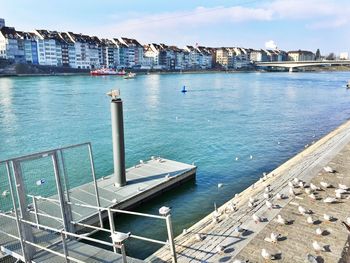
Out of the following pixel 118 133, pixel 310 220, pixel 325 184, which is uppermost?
pixel 118 133

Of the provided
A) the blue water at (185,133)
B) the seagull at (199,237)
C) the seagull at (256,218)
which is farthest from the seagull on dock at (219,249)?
the blue water at (185,133)

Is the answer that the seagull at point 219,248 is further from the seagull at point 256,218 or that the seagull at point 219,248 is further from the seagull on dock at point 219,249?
the seagull at point 256,218

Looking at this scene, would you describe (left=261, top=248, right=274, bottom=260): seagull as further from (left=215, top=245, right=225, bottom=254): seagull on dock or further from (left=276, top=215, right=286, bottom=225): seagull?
(left=276, top=215, right=286, bottom=225): seagull

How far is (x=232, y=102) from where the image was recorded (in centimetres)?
6556

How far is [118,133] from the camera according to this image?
1598cm

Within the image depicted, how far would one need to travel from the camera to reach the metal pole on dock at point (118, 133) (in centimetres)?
1556

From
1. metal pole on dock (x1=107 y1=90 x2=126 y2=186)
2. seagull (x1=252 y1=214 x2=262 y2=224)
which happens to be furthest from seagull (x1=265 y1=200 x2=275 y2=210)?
metal pole on dock (x1=107 y1=90 x2=126 y2=186)

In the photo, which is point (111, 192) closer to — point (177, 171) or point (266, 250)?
point (177, 171)

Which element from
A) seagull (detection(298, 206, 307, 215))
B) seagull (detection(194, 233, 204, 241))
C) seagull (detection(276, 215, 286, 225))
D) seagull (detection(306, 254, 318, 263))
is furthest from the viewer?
seagull (detection(298, 206, 307, 215))

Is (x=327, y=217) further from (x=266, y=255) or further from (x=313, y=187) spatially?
(x=266, y=255)

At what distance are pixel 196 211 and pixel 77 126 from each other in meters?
26.8

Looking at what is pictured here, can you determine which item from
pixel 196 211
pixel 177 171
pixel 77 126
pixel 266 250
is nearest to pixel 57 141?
pixel 77 126

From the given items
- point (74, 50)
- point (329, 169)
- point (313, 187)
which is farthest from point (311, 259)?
point (74, 50)

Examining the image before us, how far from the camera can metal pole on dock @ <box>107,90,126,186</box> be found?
1556 centimetres
